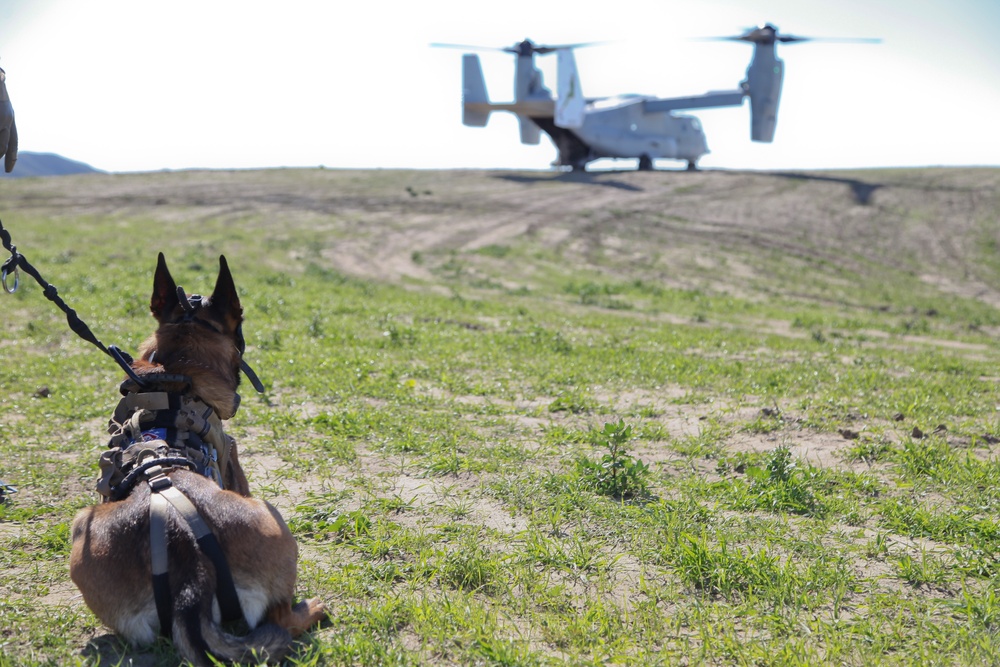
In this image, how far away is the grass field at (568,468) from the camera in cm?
357

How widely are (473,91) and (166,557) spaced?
4710 centimetres

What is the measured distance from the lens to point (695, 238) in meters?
27.6

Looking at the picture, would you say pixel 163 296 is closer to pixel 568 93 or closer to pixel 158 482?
pixel 158 482

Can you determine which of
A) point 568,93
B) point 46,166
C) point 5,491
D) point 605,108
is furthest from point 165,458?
point 46,166

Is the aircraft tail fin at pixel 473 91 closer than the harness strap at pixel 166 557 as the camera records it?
No

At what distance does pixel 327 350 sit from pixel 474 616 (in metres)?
6.50

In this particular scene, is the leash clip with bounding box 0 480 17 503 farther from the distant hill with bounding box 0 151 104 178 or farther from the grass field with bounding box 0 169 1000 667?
the distant hill with bounding box 0 151 104 178

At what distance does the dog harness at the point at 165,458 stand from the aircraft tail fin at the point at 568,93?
127 feet

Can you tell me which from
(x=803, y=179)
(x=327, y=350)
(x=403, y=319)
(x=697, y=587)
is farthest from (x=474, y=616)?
(x=803, y=179)

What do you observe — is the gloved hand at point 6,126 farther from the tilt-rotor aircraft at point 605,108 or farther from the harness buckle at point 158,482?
the tilt-rotor aircraft at point 605,108

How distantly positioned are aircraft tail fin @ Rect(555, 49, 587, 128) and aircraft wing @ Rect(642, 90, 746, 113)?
648 cm

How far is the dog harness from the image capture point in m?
3.02

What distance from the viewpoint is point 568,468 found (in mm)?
5832

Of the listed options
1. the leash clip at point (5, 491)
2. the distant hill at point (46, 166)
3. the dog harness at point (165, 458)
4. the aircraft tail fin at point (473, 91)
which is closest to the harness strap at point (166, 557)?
the dog harness at point (165, 458)
